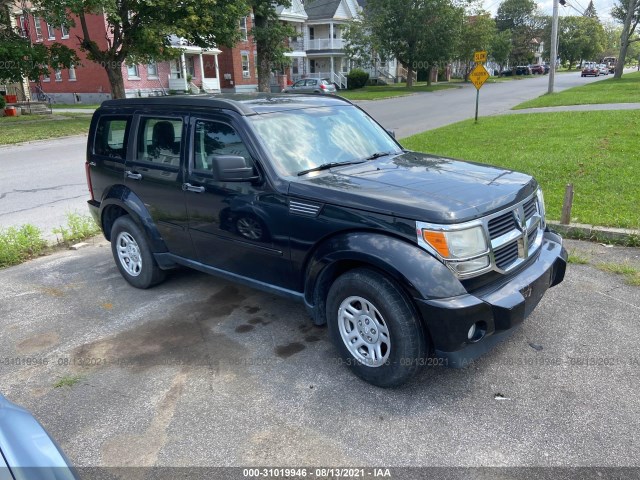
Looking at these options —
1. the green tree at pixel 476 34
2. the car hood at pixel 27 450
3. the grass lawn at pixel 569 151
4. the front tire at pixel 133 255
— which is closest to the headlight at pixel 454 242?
the car hood at pixel 27 450

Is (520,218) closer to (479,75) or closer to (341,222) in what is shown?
(341,222)

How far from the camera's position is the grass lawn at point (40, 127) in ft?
62.7

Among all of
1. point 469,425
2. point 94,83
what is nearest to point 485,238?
point 469,425

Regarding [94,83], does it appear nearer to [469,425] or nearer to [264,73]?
[264,73]

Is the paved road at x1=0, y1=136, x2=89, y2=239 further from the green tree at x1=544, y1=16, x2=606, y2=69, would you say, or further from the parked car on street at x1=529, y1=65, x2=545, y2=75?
the green tree at x1=544, y1=16, x2=606, y2=69

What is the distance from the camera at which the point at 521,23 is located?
90.3m

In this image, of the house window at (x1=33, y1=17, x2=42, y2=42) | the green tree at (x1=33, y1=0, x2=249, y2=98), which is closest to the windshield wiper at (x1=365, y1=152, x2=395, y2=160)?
the green tree at (x1=33, y1=0, x2=249, y2=98)

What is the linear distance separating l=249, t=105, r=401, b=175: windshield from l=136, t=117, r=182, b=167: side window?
34.4 inches

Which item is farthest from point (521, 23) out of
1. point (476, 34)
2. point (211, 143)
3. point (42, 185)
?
point (211, 143)

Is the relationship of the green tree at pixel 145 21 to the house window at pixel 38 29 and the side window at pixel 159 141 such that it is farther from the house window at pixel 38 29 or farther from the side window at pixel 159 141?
the side window at pixel 159 141

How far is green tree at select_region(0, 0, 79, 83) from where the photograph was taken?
22.1 metres

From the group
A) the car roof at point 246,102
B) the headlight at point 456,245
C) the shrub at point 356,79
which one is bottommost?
the headlight at point 456,245

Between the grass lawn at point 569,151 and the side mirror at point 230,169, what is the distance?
449cm

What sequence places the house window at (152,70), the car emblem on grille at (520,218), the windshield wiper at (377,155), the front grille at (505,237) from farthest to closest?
1. the house window at (152,70)
2. the windshield wiper at (377,155)
3. the car emblem on grille at (520,218)
4. the front grille at (505,237)
